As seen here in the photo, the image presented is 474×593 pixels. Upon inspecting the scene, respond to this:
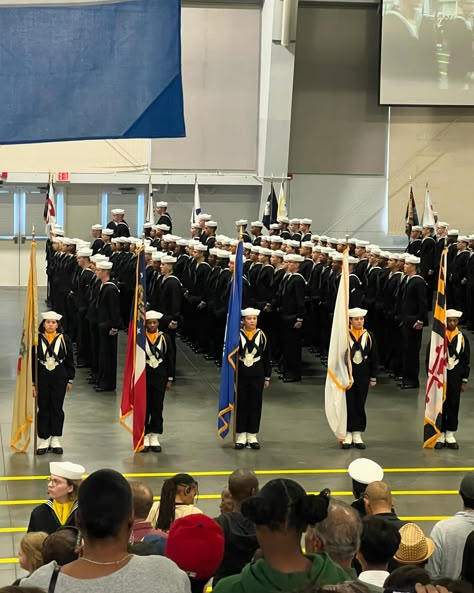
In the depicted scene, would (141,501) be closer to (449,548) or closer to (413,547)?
(413,547)

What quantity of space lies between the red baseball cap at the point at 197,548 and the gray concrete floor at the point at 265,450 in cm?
569

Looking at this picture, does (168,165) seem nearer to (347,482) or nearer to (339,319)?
(339,319)

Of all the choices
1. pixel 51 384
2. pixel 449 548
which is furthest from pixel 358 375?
pixel 449 548

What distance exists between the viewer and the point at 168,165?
34.2 m

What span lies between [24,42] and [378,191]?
2947 cm

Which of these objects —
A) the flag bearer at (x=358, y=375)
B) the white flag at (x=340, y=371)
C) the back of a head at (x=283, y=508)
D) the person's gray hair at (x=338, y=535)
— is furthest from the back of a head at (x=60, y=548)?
the flag bearer at (x=358, y=375)

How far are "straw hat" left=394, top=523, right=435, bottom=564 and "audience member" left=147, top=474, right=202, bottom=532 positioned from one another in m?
1.45

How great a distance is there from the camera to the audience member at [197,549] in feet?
15.9

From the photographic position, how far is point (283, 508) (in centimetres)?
445

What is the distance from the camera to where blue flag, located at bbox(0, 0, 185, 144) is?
6609 mm

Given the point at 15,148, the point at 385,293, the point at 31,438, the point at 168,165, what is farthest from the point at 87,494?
the point at 168,165

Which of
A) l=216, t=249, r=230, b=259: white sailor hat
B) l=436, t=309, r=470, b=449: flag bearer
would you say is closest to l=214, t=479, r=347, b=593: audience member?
l=436, t=309, r=470, b=449: flag bearer

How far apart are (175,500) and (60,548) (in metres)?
1.89

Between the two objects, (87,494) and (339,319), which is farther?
(339,319)
